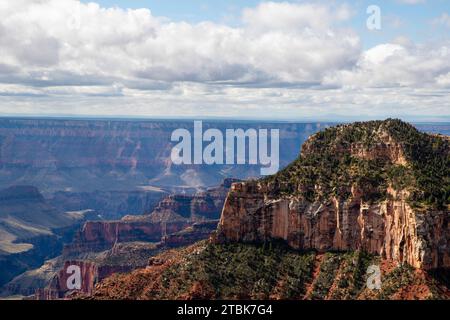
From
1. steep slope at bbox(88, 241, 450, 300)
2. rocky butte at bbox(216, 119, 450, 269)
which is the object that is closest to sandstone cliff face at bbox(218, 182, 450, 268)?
rocky butte at bbox(216, 119, 450, 269)

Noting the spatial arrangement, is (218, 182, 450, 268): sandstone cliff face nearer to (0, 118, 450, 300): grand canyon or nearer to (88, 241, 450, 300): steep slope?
(0, 118, 450, 300): grand canyon

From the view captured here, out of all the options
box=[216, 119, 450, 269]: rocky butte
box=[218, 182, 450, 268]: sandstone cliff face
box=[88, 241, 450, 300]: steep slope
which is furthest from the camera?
box=[216, 119, 450, 269]: rocky butte

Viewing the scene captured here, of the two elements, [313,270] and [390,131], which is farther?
[390,131]

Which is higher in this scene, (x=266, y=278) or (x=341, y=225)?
(x=341, y=225)

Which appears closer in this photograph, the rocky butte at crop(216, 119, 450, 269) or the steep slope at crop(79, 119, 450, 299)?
the steep slope at crop(79, 119, 450, 299)

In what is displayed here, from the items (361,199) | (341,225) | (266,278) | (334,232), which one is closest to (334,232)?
(334,232)

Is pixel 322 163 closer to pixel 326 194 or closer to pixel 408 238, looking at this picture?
pixel 326 194

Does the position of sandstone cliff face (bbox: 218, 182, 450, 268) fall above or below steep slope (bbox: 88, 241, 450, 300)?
above

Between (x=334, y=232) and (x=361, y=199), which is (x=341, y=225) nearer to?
(x=334, y=232)
